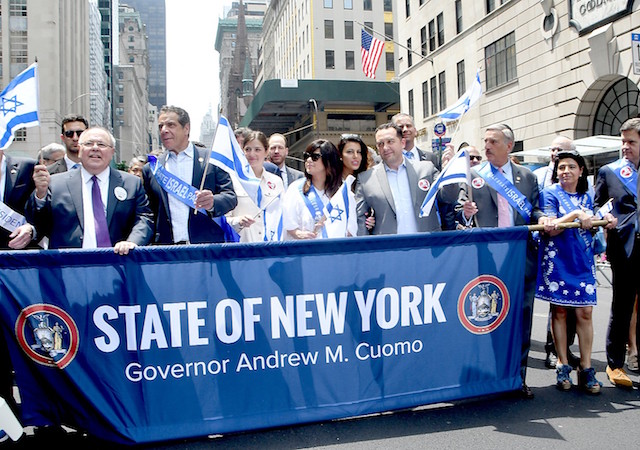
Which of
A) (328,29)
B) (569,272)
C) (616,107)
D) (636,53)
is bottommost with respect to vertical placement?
(569,272)

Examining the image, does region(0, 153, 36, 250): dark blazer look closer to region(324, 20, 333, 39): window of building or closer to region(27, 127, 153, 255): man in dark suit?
region(27, 127, 153, 255): man in dark suit

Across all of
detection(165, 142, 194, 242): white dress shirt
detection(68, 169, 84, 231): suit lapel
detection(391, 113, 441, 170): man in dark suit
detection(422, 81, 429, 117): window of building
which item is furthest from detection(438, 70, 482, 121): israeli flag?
detection(422, 81, 429, 117): window of building

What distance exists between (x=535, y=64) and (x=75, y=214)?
21746 millimetres

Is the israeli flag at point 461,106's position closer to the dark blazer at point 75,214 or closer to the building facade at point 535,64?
the dark blazer at point 75,214

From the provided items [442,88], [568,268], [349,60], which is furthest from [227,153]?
[349,60]

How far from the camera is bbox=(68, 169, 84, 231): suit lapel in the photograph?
429 centimetres

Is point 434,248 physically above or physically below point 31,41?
below

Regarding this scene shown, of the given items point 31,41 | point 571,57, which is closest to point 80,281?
point 571,57

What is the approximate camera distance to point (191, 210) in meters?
5.07

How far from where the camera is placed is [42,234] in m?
4.41

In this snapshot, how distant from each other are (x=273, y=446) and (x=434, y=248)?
1.77m

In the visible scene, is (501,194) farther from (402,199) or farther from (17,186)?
(17,186)

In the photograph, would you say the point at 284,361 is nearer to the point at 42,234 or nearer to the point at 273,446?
the point at 273,446

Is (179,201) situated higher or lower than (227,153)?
lower
